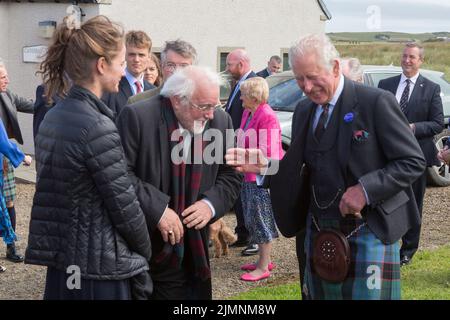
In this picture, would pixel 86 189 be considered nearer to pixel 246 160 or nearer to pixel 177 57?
pixel 246 160

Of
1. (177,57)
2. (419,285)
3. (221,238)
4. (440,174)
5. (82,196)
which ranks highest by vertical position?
(177,57)

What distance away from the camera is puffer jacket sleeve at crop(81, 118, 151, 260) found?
10.7 feet

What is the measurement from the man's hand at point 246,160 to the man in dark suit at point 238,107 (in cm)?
319

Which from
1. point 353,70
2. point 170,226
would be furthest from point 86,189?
point 353,70

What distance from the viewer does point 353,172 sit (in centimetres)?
371

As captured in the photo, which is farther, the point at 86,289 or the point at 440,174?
the point at 440,174

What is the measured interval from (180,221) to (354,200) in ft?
3.28

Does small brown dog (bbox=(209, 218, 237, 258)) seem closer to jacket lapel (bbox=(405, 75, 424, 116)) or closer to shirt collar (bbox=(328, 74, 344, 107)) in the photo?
jacket lapel (bbox=(405, 75, 424, 116))

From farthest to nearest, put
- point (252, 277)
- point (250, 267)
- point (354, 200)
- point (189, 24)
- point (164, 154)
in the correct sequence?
1. point (189, 24)
2. point (250, 267)
3. point (252, 277)
4. point (164, 154)
5. point (354, 200)

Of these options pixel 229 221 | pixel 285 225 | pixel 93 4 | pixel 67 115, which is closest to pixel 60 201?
pixel 67 115

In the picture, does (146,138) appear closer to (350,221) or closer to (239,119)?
(350,221)

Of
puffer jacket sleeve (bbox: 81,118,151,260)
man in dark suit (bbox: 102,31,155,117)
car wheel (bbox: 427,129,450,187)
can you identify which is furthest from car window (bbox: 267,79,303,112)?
puffer jacket sleeve (bbox: 81,118,151,260)

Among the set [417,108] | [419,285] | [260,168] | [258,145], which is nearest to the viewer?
[260,168]

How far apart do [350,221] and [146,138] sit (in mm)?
1213
